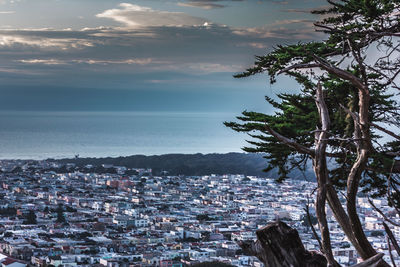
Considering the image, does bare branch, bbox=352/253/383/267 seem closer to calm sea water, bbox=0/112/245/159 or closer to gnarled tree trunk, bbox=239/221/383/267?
gnarled tree trunk, bbox=239/221/383/267

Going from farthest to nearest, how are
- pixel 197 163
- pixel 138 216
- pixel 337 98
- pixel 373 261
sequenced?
pixel 197 163 < pixel 138 216 < pixel 337 98 < pixel 373 261

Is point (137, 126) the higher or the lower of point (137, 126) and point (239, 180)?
the higher

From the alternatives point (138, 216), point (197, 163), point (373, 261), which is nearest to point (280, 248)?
point (373, 261)

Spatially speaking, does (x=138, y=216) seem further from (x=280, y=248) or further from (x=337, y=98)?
(x=280, y=248)

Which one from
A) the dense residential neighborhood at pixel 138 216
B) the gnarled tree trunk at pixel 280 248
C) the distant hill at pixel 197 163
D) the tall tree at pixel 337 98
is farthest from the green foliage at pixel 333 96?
the distant hill at pixel 197 163

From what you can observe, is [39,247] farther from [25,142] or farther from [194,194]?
[25,142]

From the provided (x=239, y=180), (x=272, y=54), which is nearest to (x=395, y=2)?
(x=272, y=54)

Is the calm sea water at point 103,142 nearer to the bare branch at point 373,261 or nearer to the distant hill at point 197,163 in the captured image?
the distant hill at point 197,163
